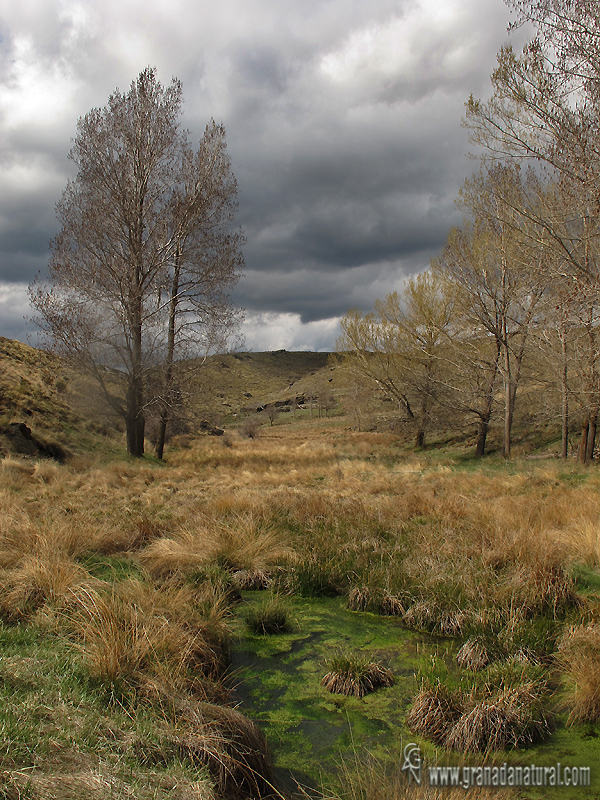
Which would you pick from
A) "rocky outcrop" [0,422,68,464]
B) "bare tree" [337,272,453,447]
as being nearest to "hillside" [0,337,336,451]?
"rocky outcrop" [0,422,68,464]

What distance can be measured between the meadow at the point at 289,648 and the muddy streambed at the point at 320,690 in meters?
0.02

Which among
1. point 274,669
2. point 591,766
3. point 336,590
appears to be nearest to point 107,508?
point 336,590

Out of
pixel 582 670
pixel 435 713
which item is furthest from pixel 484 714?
pixel 582 670

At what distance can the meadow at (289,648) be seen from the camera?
2416 millimetres

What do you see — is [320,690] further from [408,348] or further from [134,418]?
[408,348]

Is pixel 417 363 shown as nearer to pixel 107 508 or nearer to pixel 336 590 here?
pixel 107 508

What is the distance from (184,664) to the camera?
3.33 metres

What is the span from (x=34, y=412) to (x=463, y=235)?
54.3 feet

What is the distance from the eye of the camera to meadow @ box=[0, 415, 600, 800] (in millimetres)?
2416

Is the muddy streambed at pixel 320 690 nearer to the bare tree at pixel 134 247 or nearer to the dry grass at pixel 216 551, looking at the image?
the dry grass at pixel 216 551

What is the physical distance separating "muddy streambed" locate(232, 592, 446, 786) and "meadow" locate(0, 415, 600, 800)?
0.02m

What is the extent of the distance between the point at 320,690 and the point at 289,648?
2.37 ft

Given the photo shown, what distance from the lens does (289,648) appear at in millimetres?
4309

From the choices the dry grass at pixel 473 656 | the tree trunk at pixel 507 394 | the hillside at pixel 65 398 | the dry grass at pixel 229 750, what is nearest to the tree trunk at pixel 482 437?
the tree trunk at pixel 507 394
